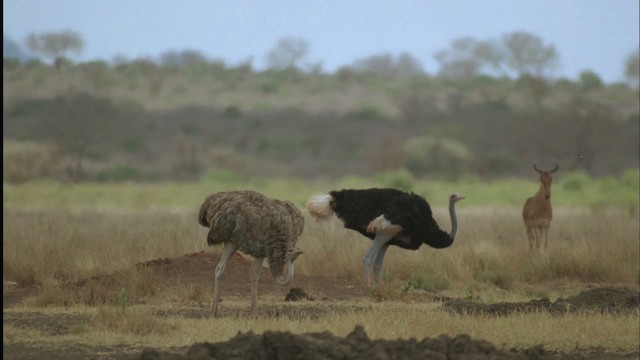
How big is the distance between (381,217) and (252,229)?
3646mm

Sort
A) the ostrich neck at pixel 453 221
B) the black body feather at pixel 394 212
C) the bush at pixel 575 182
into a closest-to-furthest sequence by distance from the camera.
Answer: the black body feather at pixel 394 212 → the ostrich neck at pixel 453 221 → the bush at pixel 575 182

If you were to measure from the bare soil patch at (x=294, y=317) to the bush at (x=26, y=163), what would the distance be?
25.4m

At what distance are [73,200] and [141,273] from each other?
2258 cm

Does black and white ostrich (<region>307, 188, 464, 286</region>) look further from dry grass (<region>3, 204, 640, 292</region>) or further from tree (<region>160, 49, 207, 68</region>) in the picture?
tree (<region>160, 49, 207, 68</region>)

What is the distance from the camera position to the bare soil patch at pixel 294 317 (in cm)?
932

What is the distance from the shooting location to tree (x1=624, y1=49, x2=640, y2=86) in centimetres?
6612

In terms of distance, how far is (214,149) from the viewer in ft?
169

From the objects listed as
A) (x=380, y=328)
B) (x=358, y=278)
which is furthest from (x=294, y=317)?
(x=358, y=278)

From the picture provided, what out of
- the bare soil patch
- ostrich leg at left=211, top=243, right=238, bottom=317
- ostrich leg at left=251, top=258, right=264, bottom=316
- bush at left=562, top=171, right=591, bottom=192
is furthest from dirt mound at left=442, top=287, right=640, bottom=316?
bush at left=562, top=171, right=591, bottom=192

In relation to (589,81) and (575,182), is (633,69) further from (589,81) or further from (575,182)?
(575,182)

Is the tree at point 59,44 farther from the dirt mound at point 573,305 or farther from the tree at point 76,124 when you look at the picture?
the dirt mound at point 573,305

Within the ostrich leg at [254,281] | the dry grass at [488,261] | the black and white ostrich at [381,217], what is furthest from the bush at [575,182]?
the ostrich leg at [254,281]

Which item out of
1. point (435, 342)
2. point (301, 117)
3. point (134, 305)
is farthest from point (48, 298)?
point (301, 117)

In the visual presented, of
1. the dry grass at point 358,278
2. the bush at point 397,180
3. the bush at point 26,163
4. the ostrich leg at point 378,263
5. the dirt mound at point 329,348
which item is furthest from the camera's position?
the bush at point 397,180
